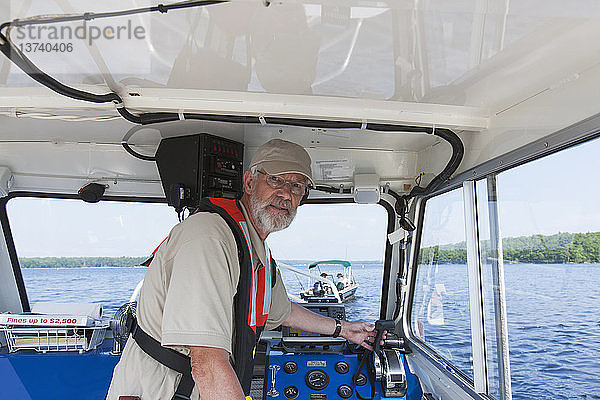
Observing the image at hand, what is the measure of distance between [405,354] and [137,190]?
261cm

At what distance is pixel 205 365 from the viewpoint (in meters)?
1.92

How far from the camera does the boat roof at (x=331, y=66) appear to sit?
1.60m

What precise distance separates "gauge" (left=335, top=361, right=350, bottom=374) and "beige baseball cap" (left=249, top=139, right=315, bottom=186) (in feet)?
5.03

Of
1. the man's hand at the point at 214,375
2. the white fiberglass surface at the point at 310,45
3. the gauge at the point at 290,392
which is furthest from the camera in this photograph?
the gauge at the point at 290,392

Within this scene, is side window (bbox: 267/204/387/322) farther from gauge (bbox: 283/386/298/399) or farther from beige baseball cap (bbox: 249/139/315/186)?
beige baseball cap (bbox: 249/139/315/186)

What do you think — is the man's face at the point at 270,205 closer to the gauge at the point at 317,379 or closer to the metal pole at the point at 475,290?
the metal pole at the point at 475,290

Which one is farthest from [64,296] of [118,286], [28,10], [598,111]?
[598,111]

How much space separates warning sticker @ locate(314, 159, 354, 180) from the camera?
4191 mm

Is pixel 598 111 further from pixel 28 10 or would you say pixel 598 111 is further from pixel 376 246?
pixel 376 246

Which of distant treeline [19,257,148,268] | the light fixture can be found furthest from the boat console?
distant treeline [19,257,148,268]

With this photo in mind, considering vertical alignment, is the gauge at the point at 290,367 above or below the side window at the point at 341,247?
below

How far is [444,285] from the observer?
3.73m

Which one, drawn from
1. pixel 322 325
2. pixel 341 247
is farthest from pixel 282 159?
pixel 341 247

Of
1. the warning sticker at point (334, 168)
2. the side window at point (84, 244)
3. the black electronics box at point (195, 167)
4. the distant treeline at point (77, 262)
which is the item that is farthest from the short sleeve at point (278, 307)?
the distant treeline at point (77, 262)
